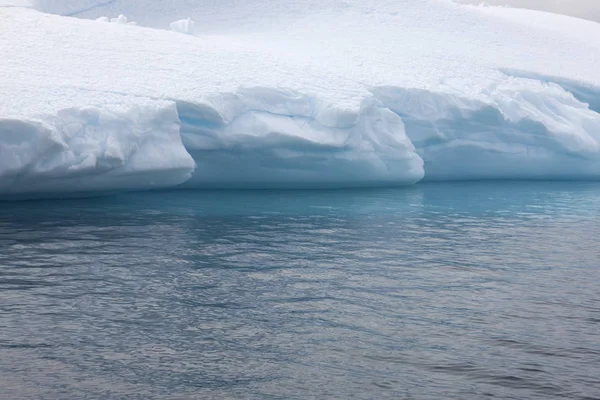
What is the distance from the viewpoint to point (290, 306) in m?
5.43

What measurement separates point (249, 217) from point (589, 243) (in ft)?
13.2

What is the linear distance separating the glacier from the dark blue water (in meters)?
1.00

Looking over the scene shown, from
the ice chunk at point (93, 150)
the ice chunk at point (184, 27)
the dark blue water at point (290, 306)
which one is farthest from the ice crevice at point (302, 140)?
the ice chunk at point (184, 27)

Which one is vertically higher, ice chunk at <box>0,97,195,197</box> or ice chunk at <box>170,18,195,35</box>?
ice chunk at <box>170,18,195,35</box>

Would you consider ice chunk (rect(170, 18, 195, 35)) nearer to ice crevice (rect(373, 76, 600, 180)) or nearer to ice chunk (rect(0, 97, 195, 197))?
ice crevice (rect(373, 76, 600, 180))

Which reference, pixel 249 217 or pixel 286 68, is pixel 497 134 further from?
pixel 249 217

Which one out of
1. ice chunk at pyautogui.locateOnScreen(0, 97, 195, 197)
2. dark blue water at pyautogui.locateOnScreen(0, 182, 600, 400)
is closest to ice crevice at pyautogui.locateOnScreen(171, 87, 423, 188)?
ice chunk at pyautogui.locateOnScreen(0, 97, 195, 197)

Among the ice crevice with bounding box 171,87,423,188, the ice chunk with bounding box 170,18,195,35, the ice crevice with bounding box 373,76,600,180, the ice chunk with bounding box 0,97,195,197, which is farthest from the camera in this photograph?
the ice chunk with bounding box 170,18,195,35

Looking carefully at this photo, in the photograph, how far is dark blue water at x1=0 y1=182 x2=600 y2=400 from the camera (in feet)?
13.3

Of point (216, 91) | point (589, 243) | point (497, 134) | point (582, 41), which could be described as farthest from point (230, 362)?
point (582, 41)

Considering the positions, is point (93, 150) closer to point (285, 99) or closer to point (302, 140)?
point (302, 140)

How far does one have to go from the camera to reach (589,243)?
331 inches

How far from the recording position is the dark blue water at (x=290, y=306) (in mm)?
4043

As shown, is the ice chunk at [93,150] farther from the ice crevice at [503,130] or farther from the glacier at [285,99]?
the ice crevice at [503,130]
